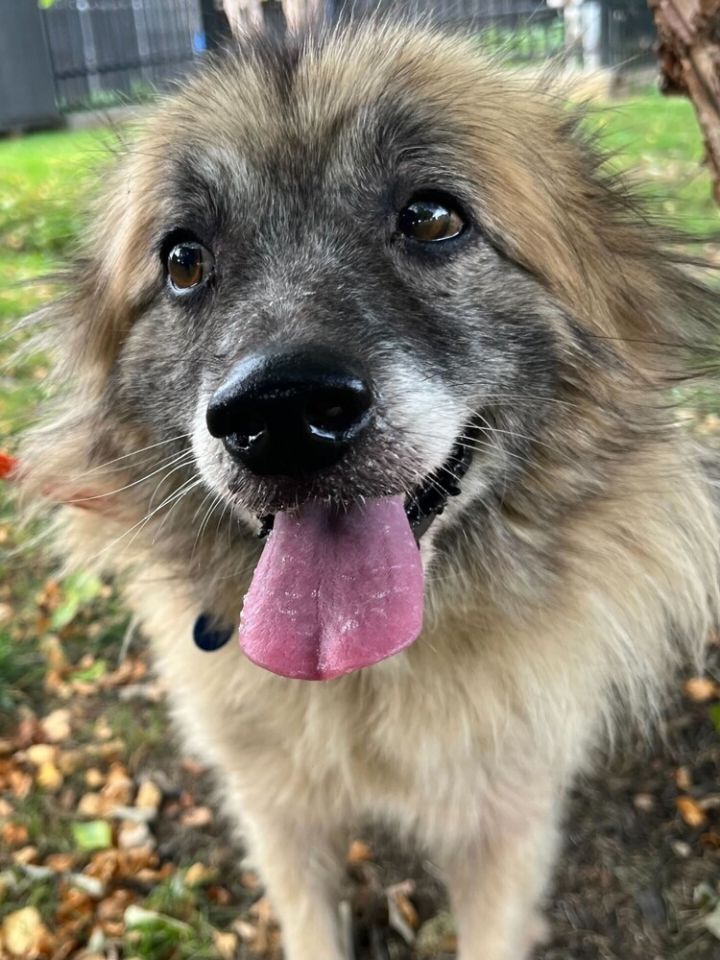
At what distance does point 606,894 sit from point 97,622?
195 centimetres

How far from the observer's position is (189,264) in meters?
1.81

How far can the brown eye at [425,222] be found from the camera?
1666mm

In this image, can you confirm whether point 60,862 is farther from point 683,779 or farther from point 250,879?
point 683,779

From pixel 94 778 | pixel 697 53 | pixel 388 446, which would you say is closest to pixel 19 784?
pixel 94 778

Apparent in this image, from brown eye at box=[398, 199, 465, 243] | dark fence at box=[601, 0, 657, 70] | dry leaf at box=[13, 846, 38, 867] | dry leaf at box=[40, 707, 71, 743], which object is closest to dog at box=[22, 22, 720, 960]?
brown eye at box=[398, 199, 465, 243]

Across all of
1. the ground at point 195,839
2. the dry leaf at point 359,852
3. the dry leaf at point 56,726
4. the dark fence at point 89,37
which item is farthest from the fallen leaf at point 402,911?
the dark fence at point 89,37

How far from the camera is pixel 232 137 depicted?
1.76 meters

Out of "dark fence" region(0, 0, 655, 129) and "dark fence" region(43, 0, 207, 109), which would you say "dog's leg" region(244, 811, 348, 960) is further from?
"dark fence" region(43, 0, 207, 109)

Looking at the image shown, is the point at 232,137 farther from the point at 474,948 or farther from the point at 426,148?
the point at 474,948

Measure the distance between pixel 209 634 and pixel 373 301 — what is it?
0.85 metres

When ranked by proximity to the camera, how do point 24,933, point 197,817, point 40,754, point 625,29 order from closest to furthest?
point 24,933 → point 197,817 → point 40,754 → point 625,29

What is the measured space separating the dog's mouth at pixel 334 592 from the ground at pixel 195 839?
1036 millimetres

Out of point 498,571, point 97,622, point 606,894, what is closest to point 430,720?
point 498,571

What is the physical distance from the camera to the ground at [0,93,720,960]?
2.20m
